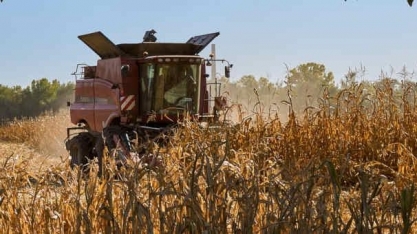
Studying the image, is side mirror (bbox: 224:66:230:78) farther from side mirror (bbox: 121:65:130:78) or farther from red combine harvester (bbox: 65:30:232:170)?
side mirror (bbox: 121:65:130:78)

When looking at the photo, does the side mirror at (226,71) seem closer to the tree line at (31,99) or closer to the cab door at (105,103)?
the cab door at (105,103)

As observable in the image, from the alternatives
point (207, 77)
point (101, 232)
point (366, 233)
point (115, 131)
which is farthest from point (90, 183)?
point (207, 77)

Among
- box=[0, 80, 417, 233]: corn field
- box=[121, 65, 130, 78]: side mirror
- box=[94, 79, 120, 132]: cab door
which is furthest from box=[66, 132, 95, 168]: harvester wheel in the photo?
box=[0, 80, 417, 233]: corn field

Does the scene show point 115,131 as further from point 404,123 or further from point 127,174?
point 127,174

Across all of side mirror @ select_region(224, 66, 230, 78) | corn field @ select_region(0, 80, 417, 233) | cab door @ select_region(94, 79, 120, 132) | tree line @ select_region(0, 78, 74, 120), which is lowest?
corn field @ select_region(0, 80, 417, 233)

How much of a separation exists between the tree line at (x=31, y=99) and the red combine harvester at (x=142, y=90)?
3636 centimetres

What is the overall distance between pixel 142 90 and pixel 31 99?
41263 millimetres

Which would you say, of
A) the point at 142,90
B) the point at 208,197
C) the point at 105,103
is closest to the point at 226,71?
the point at 142,90

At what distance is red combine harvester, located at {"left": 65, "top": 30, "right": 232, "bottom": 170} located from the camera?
8828 millimetres

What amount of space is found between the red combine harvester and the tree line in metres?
36.4

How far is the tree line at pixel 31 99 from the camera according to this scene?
46.3 m

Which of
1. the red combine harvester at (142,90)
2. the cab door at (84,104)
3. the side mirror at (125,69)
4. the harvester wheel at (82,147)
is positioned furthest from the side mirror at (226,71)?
the harvester wheel at (82,147)

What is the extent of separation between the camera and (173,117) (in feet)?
29.3

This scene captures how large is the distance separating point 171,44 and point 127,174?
7098 millimetres
